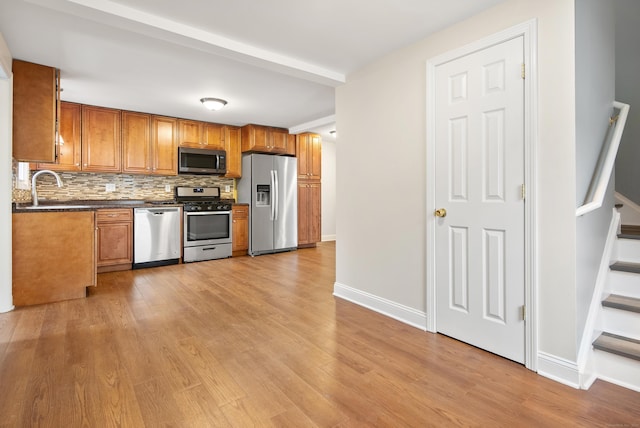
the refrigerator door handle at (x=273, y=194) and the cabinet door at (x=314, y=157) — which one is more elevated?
the cabinet door at (x=314, y=157)

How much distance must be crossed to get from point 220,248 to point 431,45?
171 inches

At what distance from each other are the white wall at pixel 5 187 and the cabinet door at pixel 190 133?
244 centimetres

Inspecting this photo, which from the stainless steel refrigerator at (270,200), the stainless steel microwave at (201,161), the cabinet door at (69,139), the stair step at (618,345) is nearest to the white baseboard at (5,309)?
the cabinet door at (69,139)

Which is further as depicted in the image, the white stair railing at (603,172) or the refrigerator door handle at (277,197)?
the refrigerator door handle at (277,197)

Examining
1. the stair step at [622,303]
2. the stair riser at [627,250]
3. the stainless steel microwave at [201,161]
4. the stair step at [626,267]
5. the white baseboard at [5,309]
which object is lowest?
the white baseboard at [5,309]

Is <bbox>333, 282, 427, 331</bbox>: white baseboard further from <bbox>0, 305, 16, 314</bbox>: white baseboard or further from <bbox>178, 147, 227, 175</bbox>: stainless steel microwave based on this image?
<bbox>178, 147, 227, 175</bbox>: stainless steel microwave

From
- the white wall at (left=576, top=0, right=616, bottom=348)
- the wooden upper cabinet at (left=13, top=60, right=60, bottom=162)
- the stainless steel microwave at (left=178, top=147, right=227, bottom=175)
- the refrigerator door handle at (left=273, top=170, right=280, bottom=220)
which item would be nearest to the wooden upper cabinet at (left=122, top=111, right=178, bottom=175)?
the stainless steel microwave at (left=178, top=147, right=227, bottom=175)

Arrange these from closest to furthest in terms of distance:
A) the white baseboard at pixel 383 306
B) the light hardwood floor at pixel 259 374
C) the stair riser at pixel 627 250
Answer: the light hardwood floor at pixel 259 374 → the stair riser at pixel 627 250 → the white baseboard at pixel 383 306

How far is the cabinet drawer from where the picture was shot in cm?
438

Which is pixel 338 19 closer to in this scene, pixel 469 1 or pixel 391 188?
pixel 469 1

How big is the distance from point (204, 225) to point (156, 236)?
74cm

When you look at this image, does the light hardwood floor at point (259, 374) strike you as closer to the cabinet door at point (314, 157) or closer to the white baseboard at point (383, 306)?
the white baseboard at point (383, 306)

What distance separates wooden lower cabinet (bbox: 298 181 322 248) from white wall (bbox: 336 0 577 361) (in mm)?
3157

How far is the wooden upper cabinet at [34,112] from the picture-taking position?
3.04 meters
